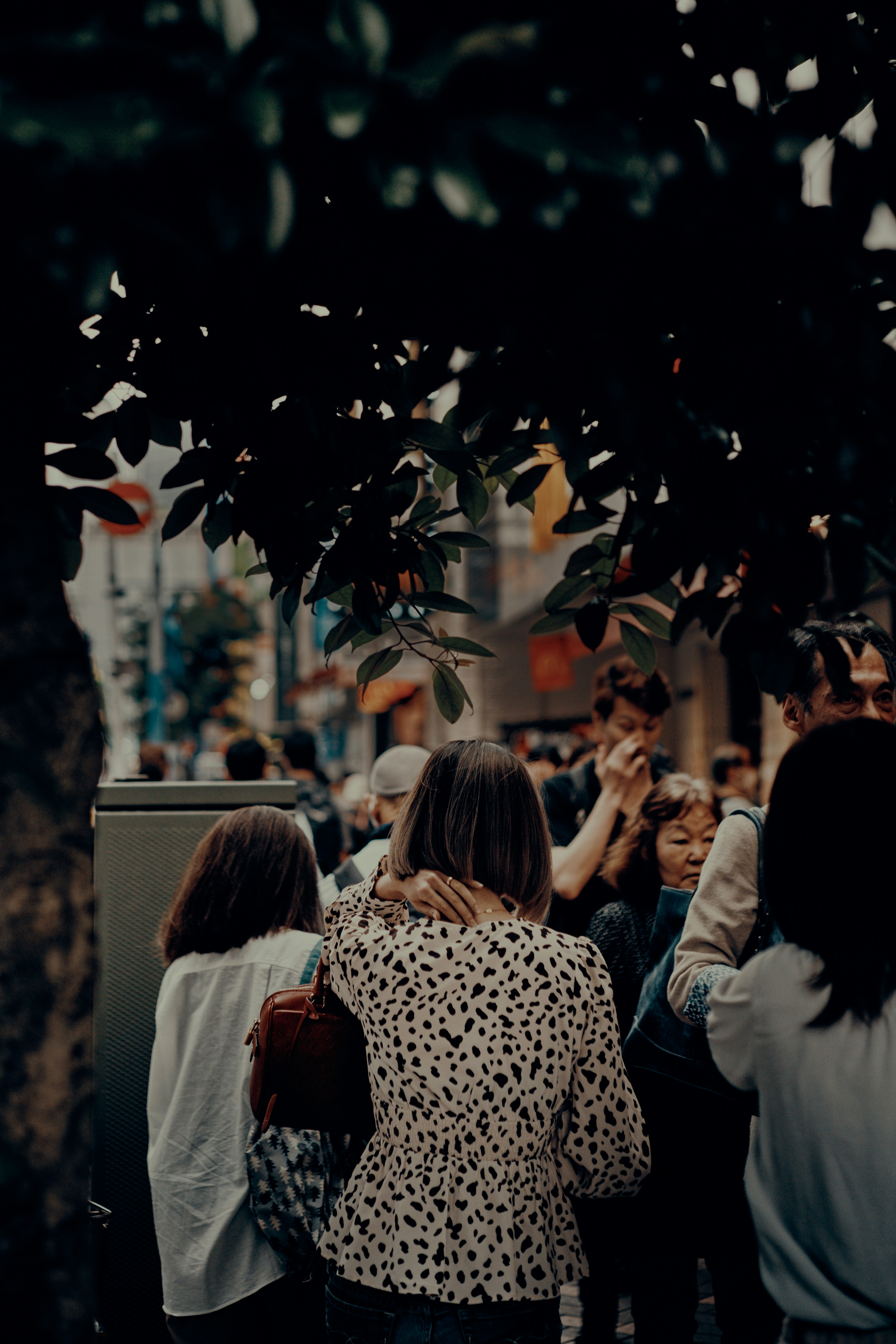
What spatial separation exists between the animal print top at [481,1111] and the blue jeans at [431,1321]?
4 cm

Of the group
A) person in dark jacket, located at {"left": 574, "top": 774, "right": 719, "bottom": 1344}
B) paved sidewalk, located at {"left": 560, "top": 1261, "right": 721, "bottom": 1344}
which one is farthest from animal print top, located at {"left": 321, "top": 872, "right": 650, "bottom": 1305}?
paved sidewalk, located at {"left": 560, "top": 1261, "right": 721, "bottom": 1344}

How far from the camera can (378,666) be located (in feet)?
7.30

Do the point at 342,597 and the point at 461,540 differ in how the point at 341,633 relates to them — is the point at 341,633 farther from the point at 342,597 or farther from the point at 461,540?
the point at 461,540

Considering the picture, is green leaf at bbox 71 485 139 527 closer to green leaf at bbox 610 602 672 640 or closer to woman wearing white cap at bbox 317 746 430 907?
green leaf at bbox 610 602 672 640

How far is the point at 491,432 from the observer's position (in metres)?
1.47

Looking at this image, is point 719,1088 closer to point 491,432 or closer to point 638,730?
point 491,432

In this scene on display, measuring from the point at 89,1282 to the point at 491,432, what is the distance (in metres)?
1.21

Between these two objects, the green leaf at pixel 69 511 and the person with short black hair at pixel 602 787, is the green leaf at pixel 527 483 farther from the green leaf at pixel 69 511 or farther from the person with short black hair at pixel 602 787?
the person with short black hair at pixel 602 787

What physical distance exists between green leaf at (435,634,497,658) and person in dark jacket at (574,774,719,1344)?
144 cm

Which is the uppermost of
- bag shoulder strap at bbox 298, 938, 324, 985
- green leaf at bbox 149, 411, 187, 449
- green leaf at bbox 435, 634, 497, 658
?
green leaf at bbox 149, 411, 187, 449

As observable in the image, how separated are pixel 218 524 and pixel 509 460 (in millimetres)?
576

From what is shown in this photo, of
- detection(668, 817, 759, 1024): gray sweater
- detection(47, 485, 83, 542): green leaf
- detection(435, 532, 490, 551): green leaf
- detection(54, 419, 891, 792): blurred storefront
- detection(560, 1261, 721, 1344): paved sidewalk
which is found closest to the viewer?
detection(47, 485, 83, 542): green leaf

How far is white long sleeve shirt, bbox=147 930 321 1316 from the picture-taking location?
289 cm

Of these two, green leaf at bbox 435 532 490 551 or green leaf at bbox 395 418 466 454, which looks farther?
green leaf at bbox 435 532 490 551
